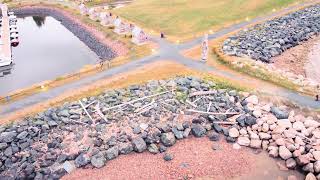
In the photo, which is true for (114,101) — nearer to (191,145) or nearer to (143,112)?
(143,112)

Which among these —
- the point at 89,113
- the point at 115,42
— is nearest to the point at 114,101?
the point at 89,113

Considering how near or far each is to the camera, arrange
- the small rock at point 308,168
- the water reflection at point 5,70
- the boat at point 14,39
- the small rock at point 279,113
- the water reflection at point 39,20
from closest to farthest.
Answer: the small rock at point 308,168
the small rock at point 279,113
the water reflection at point 5,70
the boat at point 14,39
the water reflection at point 39,20

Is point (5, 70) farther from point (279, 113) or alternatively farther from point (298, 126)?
point (298, 126)

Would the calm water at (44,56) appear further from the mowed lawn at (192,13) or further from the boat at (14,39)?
the mowed lawn at (192,13)

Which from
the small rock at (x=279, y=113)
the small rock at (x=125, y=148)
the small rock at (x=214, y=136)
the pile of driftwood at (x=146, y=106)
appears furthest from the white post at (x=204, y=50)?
the small rock at (x=125, y=148)

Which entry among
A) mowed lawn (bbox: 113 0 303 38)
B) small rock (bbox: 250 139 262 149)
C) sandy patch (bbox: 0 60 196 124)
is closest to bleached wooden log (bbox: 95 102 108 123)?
sandy patch (bbox: 0 60 196 124)

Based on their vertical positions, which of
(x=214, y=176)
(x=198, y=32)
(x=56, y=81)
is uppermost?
(x=198, y=32)
